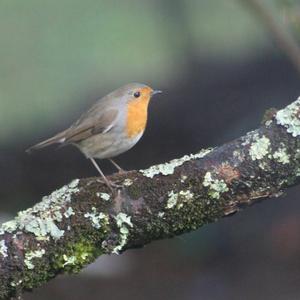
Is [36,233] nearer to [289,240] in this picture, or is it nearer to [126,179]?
[126,179]

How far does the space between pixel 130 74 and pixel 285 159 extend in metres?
6.11

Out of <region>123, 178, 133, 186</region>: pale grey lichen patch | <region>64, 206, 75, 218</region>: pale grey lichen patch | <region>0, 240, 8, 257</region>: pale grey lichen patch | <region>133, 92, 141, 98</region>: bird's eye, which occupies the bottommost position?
<region>123, 178, 133, 186</region>: pale grey lichen patch

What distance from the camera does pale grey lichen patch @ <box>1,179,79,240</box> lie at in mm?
3469

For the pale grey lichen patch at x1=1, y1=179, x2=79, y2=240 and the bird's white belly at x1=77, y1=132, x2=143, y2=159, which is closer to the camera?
the pale grey lichen patch at x1=1, y1=179, x2=79, y2=240

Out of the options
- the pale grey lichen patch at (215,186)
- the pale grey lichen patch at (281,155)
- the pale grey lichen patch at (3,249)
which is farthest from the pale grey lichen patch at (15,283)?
the pale grey lichen patch at (281,155)

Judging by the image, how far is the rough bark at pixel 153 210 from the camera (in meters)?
3.45

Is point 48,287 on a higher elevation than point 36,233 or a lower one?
lower

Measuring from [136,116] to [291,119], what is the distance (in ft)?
4.26

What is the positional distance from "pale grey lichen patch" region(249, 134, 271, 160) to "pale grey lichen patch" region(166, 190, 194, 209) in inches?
10.7

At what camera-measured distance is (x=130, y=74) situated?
372 inches

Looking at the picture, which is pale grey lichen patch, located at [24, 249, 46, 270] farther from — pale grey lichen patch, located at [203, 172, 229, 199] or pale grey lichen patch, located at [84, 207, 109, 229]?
pale grey lichen patch, located at [203, 172, 229, 199]

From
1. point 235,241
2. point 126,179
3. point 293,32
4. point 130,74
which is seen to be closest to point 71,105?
point 130,74

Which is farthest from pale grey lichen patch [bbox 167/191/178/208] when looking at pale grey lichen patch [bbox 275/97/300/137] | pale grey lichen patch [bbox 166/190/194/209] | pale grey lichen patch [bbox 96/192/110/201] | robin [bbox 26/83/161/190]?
robin [bbox 26/83/161/190]

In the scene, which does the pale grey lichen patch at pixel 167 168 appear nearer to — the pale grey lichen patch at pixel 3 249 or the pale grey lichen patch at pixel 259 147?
the pale grey lichen patch at pixel 259 147
